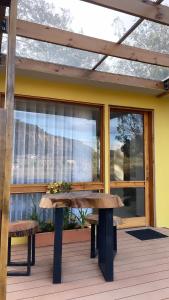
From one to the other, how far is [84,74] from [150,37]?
1.04 m

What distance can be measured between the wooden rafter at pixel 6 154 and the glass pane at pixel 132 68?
1.92m

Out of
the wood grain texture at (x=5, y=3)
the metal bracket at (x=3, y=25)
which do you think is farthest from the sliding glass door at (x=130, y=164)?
the wood grain texture at (x=5, y=3)

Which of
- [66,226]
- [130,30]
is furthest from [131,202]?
[130,30]

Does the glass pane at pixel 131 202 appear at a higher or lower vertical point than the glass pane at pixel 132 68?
lower

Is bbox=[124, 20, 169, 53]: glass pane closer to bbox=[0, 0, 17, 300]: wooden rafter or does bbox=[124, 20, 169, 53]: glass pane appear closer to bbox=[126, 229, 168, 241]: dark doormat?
bbox=[0, 0, 17, 300]: wooden rafter

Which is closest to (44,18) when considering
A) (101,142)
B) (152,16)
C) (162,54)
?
(152,16)

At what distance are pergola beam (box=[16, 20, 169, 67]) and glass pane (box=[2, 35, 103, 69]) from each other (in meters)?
0.27

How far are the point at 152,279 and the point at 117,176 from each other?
2222mm

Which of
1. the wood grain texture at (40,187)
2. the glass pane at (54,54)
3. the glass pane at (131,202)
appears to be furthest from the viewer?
the glass pane at (131,202)

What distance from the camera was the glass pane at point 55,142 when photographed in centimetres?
393

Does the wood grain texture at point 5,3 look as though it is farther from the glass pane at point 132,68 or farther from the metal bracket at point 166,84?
the metal bracket at point 166,84

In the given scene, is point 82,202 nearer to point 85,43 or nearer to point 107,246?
point 107,246

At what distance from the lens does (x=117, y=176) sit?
14.8 ft

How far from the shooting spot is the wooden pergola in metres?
1.73
